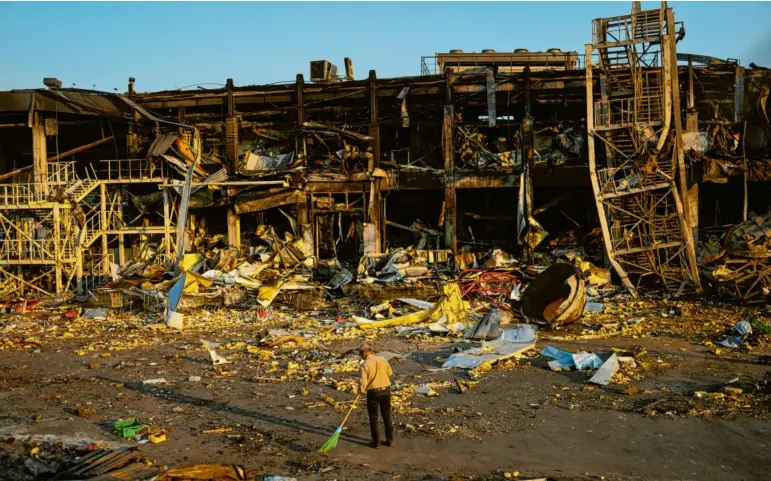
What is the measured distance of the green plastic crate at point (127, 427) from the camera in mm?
9516

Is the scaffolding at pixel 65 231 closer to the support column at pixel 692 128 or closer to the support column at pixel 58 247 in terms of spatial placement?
the support column at pixel 58 247

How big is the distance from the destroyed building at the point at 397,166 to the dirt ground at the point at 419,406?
7.19m

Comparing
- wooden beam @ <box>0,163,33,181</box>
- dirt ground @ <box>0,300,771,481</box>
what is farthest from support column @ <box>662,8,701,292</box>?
wooden beam @ <box>0,163,33,181</box>

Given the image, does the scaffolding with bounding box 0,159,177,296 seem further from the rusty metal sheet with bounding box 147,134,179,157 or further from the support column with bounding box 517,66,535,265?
the support column with bounding box 517,66,535,265

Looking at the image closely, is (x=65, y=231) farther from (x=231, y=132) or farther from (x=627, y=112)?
(x=627, y=112)

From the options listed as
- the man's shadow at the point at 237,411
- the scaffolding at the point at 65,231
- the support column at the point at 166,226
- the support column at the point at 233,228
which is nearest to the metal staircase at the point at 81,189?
the scaffolding at the point at 65,231

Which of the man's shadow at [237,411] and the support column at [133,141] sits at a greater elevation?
the support column at [133,141]

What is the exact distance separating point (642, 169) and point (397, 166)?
8.34 m

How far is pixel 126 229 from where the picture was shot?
25.9 meters

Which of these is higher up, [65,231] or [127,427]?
[65,231]

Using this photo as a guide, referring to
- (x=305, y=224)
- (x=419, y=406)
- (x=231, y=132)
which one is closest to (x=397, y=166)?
(x=305, y=224)

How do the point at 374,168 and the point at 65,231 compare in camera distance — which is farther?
the point at 374,168

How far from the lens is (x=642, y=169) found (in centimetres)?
2178

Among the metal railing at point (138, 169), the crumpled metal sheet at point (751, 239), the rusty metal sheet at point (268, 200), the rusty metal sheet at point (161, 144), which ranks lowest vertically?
the crumpled metal sheet at point (751, 239)
